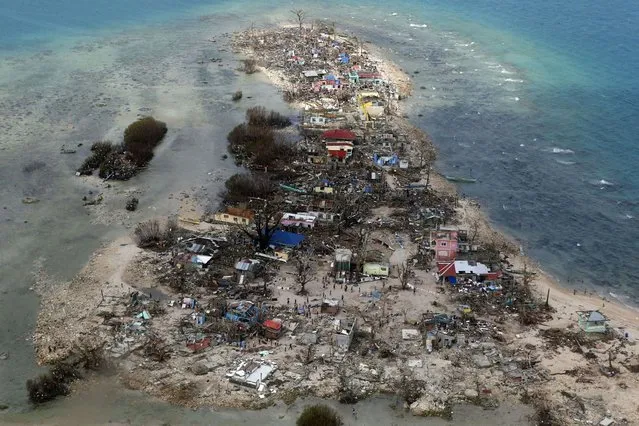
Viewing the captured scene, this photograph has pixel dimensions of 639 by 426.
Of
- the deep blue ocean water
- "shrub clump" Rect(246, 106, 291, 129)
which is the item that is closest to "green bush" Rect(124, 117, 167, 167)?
"shrub clump" Rect(246, 106, 291, 129)

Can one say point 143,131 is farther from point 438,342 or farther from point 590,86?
point 590,86

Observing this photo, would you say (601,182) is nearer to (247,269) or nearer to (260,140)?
(260,140)

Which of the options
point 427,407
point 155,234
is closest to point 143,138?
point 155,234

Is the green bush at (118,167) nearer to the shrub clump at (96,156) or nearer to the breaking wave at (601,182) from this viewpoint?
the shrub clump at (96,156)

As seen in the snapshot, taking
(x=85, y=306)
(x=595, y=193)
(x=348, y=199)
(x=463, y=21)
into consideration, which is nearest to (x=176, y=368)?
(x=85, y=306)

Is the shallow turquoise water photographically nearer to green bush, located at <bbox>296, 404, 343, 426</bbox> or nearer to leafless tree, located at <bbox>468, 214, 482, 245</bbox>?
leafless tree, located at <bbox>468, 214, 482, 245</bbox>

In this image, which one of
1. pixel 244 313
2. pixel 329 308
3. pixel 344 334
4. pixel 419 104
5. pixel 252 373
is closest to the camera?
pixel 252 373
